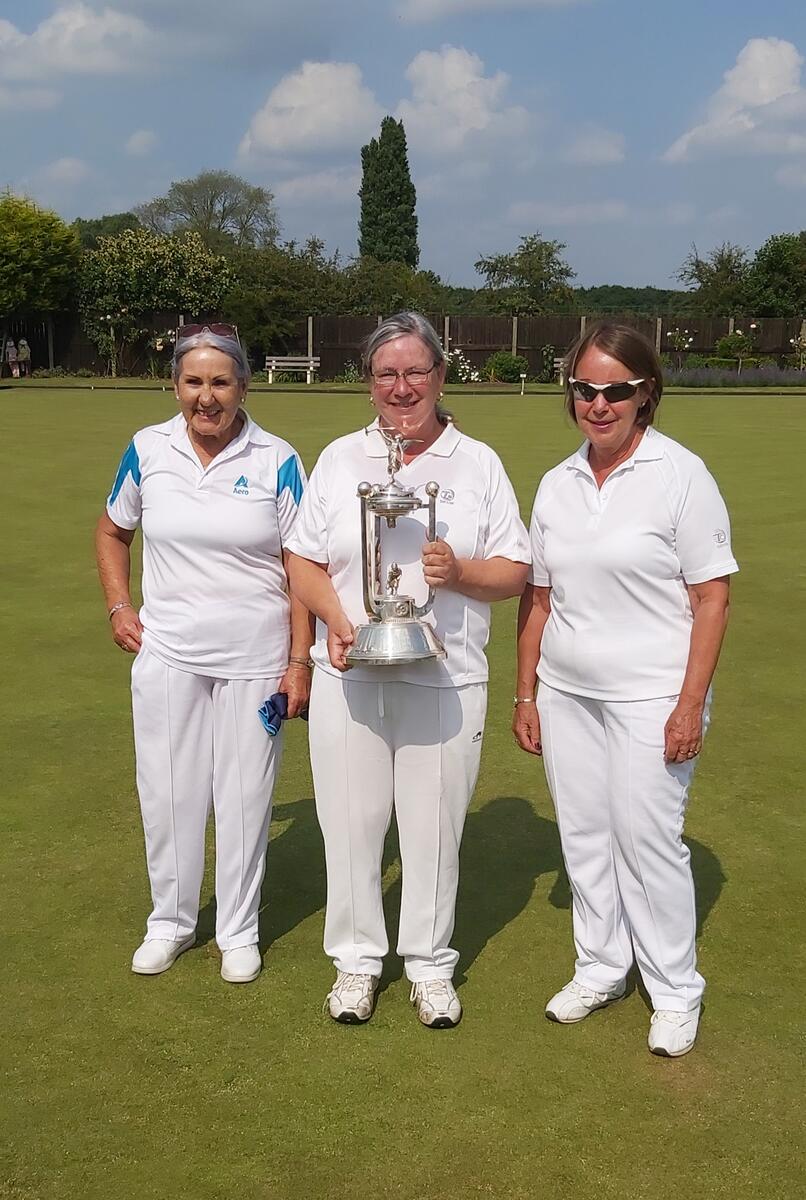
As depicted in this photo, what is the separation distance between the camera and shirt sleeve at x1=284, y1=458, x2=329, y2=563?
3.44m

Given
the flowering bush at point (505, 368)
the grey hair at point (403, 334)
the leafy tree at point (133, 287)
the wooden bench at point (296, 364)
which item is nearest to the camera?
the grey hair at point (403, 334)

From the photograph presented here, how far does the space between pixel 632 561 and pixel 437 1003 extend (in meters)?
1.42

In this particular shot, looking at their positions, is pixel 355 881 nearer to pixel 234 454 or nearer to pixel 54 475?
pixel 234 454

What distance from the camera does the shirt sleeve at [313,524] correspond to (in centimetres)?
344

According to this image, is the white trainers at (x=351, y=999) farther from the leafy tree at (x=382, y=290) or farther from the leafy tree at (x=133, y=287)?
the leafy tree at (x=382, y=290)

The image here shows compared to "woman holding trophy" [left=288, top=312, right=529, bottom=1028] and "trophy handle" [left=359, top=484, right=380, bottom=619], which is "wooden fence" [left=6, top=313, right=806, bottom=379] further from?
"trophy handle" [left=359, top=484, right=380, bottom=619]

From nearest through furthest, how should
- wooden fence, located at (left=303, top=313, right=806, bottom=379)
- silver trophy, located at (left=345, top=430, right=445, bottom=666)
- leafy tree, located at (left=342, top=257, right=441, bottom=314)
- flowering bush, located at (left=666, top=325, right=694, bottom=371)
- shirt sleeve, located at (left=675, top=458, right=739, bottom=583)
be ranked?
silver trophy, located at (left=345, top=430, right=445, bottom=666) < shirt sleeve, located at (left=675, top=458, right=739, bottom=583) < wooden fence, located at (left=303, top=313, right=806, bottom=379) < flowering bush, located at (left=666, top=325, right=694, bottom=371) < leafy tree, located at (left=342, top=257, right=441, bottom=314)

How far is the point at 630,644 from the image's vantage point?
3314 millimetres

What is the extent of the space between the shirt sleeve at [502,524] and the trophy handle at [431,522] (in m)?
0.23

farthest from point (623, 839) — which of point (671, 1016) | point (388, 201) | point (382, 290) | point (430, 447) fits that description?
point (388, 201)

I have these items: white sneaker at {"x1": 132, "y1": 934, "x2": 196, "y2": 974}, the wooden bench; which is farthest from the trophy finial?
the wooden bench

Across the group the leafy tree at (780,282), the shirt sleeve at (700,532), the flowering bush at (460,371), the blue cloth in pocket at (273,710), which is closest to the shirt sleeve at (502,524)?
the shirt sleeve at (700,532)

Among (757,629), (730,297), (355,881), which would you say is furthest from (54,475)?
(730,297)

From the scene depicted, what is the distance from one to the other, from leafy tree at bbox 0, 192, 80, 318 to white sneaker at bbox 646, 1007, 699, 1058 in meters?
37.7
